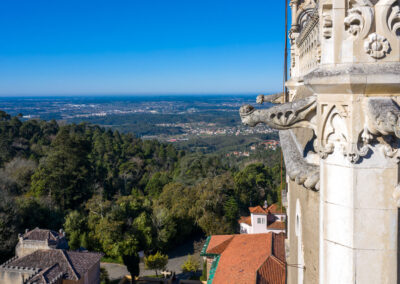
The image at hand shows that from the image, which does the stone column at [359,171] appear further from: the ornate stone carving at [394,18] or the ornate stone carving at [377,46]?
the ornate stone carving at [394,18]

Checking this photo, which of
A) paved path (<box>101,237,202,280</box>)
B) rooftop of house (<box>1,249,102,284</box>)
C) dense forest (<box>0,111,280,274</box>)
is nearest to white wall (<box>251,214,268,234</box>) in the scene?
dense forest (<box>0,111,280,274</box>)

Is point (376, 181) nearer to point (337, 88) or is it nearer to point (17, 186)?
point (337, 88)

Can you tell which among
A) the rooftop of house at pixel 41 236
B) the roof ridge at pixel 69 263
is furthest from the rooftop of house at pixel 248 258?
the rooftop of house at pixel 41 236

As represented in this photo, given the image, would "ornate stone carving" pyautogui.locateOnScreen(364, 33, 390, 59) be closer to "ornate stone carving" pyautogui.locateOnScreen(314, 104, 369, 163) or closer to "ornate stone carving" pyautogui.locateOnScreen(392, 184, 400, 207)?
"ornate stone carving" pyautogui.locateOnScreen(314, 104, 369, 163)

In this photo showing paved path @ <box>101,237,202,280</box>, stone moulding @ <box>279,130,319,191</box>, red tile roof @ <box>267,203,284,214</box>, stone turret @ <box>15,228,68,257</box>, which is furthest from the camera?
red tile roof @ <box>267,203,284,214</box>

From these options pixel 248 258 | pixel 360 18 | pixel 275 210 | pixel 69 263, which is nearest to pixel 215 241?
pixel 248 258
